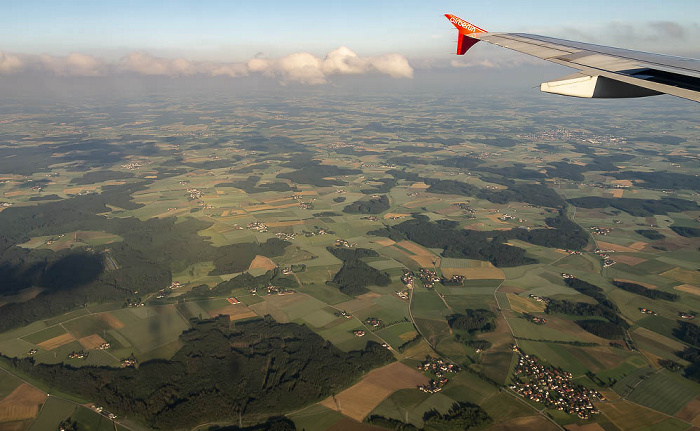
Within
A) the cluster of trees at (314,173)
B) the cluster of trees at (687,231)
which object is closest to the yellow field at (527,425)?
the cluster of trees at (687,231)

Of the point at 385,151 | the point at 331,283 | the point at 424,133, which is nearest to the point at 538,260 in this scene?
the point at 331,283

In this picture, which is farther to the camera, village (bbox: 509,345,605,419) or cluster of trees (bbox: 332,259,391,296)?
cluster of trees (bbox: 332,259,391,296)

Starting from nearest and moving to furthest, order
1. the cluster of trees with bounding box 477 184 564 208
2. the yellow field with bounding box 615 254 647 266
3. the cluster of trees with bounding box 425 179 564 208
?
the yellow field with bounding box 615 254 647 266
the cluster of trees with bounding box 477 184 564 208
the cluster of trees with bounding box 425 179 564 208

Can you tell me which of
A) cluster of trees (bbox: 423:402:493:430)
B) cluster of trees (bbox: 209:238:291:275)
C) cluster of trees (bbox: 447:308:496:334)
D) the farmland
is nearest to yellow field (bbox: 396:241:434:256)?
the farmland

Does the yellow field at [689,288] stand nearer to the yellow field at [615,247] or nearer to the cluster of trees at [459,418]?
the yellow field at [615,247]

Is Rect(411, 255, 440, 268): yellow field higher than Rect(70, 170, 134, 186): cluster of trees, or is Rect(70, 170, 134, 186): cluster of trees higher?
Rect(411, 255, 440, 268): yellow field

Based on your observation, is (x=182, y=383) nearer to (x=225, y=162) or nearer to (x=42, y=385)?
(x=42, y=385)

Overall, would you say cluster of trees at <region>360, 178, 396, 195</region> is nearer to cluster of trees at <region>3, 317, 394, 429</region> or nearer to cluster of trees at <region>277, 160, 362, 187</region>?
cluster of trees at <region>277, 160, 362, 187</region>
